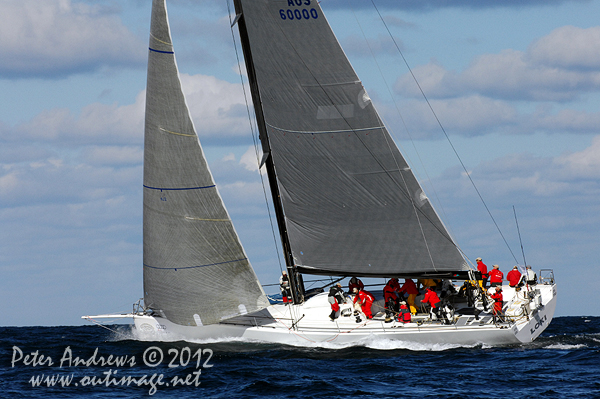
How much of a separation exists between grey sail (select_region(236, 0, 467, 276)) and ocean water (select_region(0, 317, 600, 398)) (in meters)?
2.53

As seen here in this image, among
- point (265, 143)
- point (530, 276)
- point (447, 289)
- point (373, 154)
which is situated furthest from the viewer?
point (530, 276)

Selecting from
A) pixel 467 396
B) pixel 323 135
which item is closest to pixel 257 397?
pixel 467 396

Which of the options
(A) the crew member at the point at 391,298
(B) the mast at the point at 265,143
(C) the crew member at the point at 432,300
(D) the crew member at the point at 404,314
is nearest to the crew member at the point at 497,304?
(C) the crew member at the point at 432,300

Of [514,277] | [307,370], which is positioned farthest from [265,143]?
[514,277]

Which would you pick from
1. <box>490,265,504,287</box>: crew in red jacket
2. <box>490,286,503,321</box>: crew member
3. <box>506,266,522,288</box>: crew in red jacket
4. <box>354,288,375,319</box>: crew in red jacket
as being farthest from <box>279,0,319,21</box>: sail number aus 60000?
<box>506,266,522,288</box>: crew in red jacket

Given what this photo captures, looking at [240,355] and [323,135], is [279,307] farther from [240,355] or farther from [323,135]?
[323,135]

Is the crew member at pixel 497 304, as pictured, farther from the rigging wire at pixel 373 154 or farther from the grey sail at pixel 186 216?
the grey sail at pixel 186 216

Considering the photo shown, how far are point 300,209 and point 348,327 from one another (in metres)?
3.31

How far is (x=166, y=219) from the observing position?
19891mm

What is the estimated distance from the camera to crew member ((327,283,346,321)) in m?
19.5

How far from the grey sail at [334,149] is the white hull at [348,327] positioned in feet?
5.05

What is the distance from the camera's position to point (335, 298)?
19891 millimetres

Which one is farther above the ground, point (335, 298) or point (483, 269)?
point (483, 269)

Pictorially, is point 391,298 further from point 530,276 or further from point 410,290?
point 530,276
